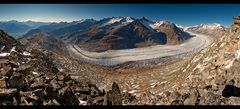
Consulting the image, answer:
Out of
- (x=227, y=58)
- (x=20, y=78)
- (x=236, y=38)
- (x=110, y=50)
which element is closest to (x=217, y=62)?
(x=227, y=58)

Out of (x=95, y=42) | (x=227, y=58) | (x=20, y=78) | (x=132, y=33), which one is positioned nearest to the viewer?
(x=20, y=78)

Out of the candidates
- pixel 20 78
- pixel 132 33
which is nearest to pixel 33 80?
pixel 20 78

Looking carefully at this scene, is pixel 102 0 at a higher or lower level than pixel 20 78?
higher

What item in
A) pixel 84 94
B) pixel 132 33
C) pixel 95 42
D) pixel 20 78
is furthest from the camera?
pixel 132 33

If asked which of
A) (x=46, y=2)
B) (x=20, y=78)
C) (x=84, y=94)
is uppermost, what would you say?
(x=46, y=2)

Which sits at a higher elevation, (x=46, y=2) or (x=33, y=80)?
(x=46, y=2)

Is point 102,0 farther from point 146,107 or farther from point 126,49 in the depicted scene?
point 126,49

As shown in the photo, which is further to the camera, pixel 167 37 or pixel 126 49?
pixel 167 37

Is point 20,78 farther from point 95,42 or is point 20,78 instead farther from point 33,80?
point 95,42

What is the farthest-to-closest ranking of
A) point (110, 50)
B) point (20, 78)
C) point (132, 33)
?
point (132, 33)
point (110, 50)
point (20, 78)
